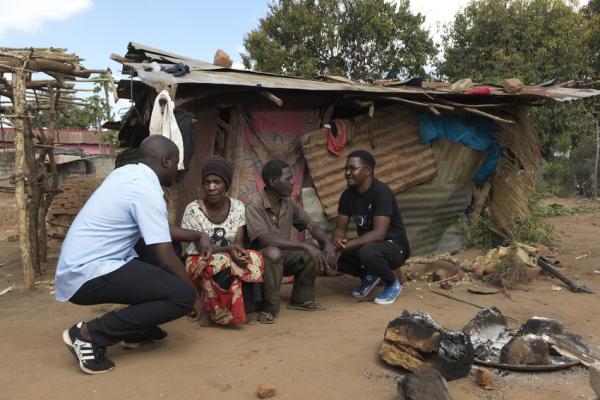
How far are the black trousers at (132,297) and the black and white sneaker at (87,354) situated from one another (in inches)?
2.0

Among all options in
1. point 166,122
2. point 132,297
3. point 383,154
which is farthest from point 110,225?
point 383,154

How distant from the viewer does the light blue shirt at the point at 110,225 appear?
9.43 feet

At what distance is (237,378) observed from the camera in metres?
2.94

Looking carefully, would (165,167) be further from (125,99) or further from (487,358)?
(125,99)

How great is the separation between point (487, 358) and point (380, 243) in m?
1.66

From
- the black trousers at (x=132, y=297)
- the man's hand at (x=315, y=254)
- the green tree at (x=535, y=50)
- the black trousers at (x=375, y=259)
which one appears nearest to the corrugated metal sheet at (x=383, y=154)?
the black trousers at (x=375, y=259)

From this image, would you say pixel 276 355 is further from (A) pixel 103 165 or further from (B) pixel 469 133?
(A) pixel 103 165

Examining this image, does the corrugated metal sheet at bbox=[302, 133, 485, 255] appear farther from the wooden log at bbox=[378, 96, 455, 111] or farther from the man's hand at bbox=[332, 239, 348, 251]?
the man's hand at bbox=[332, 239, 348, 251]

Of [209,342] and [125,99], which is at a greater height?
[125,99]

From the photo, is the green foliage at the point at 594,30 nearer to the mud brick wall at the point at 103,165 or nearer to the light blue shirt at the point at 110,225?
the mud brick wall at the point at 103,165

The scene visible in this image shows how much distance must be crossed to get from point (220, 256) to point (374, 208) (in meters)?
1.63

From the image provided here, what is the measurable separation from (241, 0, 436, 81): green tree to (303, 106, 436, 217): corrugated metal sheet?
8.69 metres

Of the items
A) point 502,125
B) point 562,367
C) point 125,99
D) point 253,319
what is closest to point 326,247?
point 253,319

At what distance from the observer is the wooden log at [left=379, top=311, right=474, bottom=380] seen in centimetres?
286
